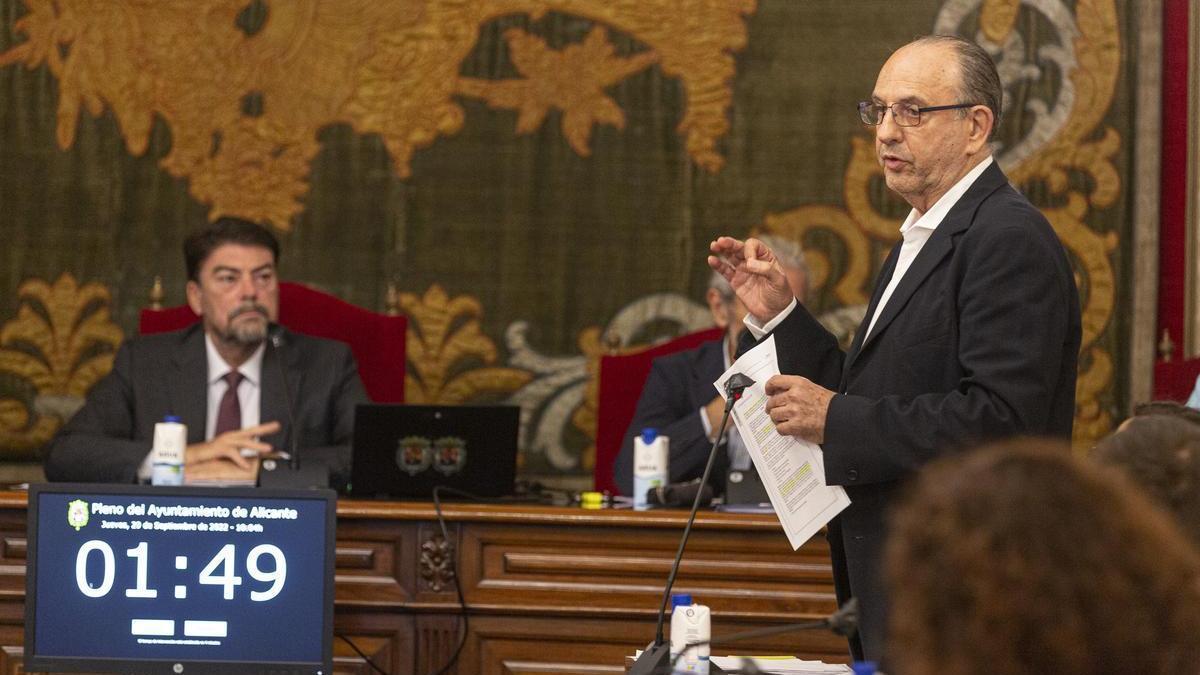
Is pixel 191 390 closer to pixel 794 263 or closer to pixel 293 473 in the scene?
pixel 293 473

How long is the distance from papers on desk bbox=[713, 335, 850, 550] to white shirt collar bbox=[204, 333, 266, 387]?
212 centimetres

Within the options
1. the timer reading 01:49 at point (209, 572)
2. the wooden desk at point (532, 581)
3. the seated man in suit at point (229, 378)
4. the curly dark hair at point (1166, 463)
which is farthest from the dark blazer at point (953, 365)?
the seated man in suit at point (229, 378)

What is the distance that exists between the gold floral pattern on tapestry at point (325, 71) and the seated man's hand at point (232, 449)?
1447mm

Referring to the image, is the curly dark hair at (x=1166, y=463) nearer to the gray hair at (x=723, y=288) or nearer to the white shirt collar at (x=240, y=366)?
the gray hair at (x=723, y=288)

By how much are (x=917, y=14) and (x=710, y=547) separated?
2345mm

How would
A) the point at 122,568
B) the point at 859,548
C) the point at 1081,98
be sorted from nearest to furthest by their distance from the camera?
1. the point at 859,548
2. the point at 122,568
3. the point at 1081,98

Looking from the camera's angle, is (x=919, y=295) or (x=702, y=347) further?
(x=702, y=347)

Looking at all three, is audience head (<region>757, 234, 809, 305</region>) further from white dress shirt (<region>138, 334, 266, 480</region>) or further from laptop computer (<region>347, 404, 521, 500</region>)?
white dress shirt (<region>138, 334, 266, 480</region>)

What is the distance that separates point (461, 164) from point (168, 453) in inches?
68.6

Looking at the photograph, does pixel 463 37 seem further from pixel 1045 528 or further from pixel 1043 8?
pixel 1045 528

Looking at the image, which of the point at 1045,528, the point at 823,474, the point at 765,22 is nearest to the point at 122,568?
the point at 823,474

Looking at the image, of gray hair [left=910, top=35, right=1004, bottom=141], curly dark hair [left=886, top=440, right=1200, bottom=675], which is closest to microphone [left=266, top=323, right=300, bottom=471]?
gray hair [left=910, top=35, right=1004, bottom=141]

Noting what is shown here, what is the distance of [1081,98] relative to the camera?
16.0 feet

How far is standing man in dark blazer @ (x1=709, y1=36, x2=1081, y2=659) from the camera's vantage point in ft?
6.73
